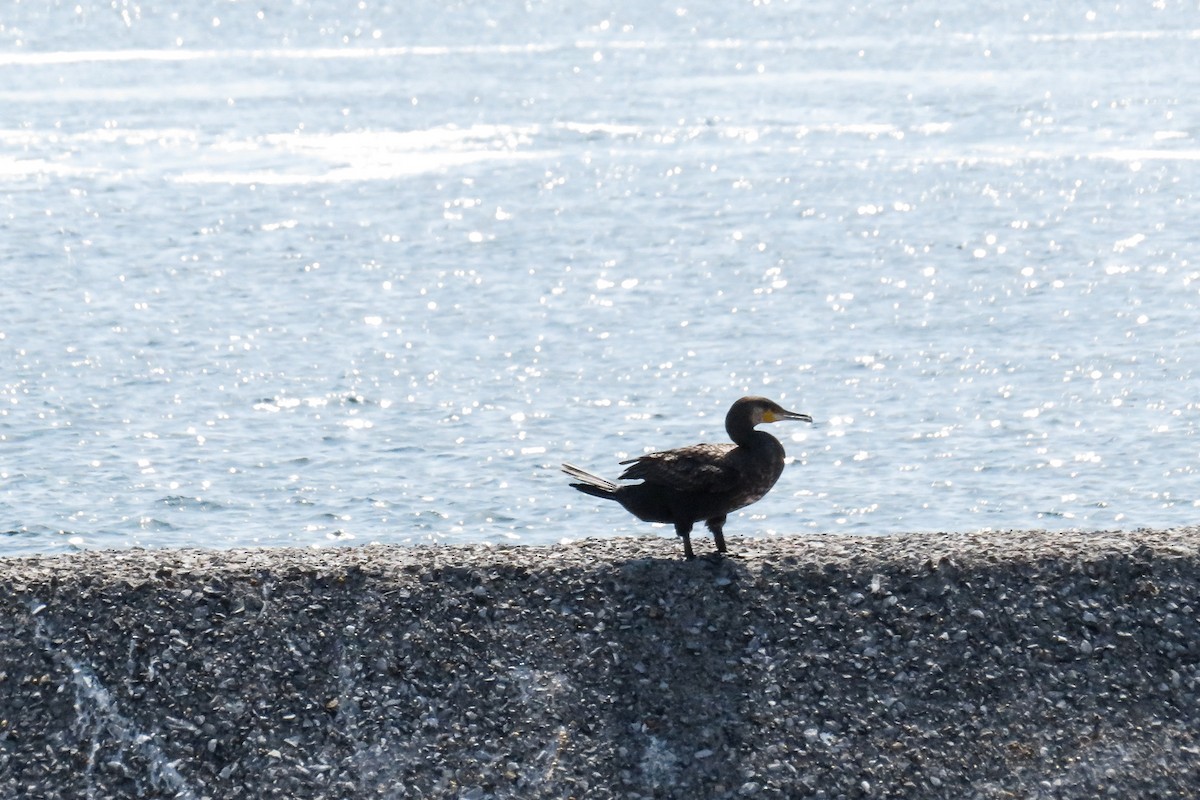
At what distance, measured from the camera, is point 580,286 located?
26.8 meters

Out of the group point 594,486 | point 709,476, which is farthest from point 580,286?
point 709,476

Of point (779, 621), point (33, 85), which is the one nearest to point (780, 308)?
point (779, 621)

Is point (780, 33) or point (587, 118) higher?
point (780, 33)

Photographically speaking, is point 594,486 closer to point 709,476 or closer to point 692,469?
point 692,469

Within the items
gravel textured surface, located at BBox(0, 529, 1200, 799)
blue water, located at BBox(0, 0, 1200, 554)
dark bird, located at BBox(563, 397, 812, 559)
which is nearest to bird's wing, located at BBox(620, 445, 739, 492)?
dark bird, located at BBox(563, 397, 812, 559)

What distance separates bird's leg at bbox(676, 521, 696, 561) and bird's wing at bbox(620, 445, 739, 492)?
0.22 meters

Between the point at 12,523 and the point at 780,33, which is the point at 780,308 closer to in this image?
the point at 12,523

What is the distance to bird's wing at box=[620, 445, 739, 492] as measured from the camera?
32.4ft

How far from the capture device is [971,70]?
46.8 metres

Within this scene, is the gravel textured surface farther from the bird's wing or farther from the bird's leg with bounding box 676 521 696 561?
the bird's wing

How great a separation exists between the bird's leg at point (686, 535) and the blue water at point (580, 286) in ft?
20.4

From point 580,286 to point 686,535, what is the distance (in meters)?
16.9

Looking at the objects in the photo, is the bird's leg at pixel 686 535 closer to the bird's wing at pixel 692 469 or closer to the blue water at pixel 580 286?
the bird's wing at pixel 692 469

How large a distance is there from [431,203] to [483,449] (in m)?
14.3
